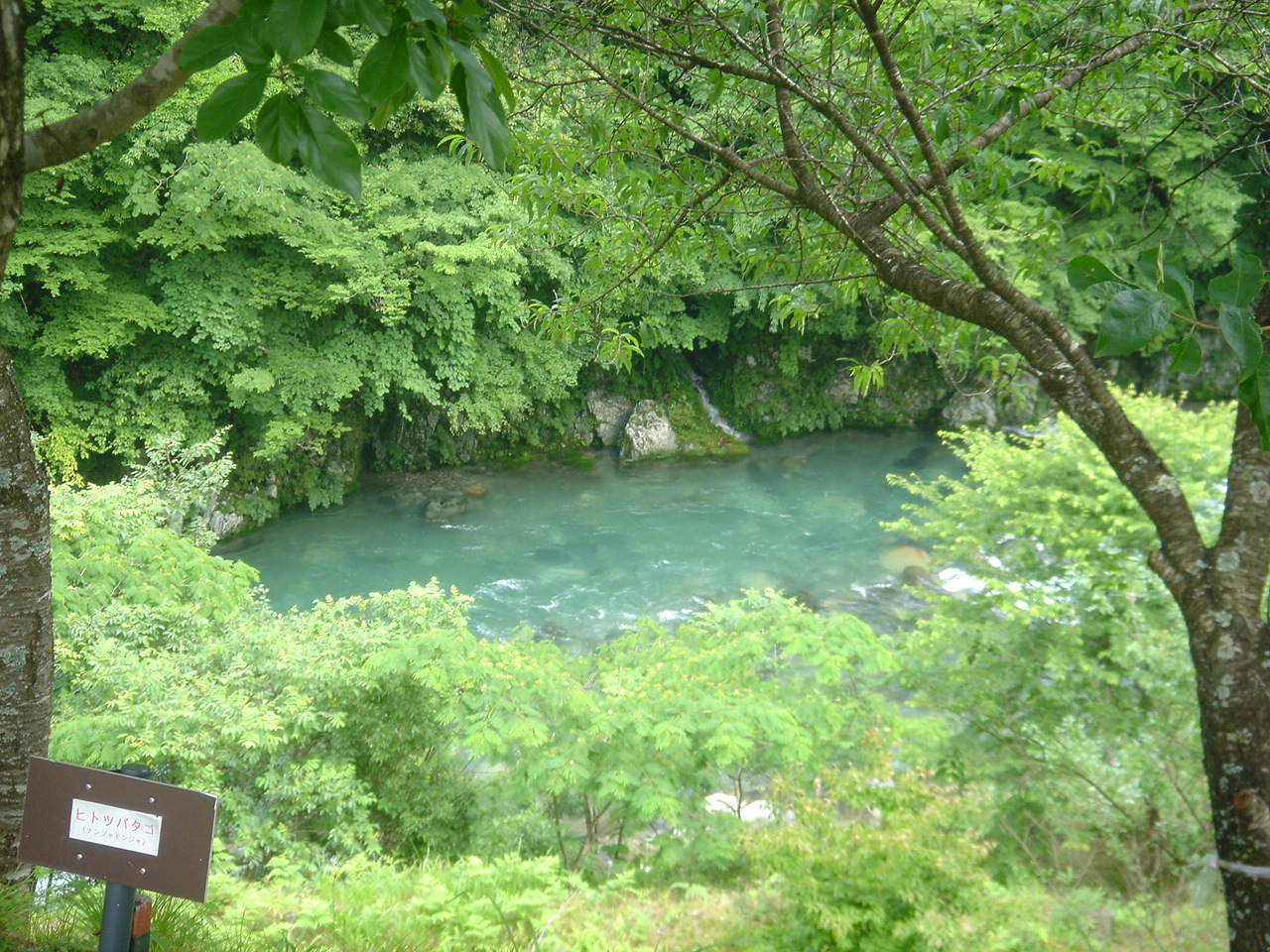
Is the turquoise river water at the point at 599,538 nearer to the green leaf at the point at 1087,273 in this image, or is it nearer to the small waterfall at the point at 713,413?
the small waterfall at the point at 713,413

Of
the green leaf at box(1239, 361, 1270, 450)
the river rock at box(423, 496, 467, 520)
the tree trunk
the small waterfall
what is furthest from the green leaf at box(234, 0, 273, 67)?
the small waterfall

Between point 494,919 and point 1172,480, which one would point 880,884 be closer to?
point 494,919

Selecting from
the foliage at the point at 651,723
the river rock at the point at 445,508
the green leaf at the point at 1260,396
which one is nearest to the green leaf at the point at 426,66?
the green leaf at the point at 1260,396

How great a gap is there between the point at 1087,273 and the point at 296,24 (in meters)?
0.87

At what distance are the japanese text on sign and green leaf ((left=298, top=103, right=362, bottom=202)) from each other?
4.31 feet

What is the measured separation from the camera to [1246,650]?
74.4 inches

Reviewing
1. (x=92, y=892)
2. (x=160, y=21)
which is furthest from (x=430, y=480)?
(x=92, y=892)

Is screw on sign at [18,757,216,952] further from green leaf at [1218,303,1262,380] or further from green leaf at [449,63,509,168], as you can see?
green leaf at [1218,303,1262,380]

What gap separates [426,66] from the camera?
82 cm

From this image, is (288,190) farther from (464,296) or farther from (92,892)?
(92,892)

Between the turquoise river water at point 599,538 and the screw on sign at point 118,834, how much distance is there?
7.19m

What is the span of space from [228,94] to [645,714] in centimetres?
475

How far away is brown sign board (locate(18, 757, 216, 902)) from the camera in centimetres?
152

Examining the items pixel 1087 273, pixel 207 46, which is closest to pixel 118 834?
pixel 207 46
